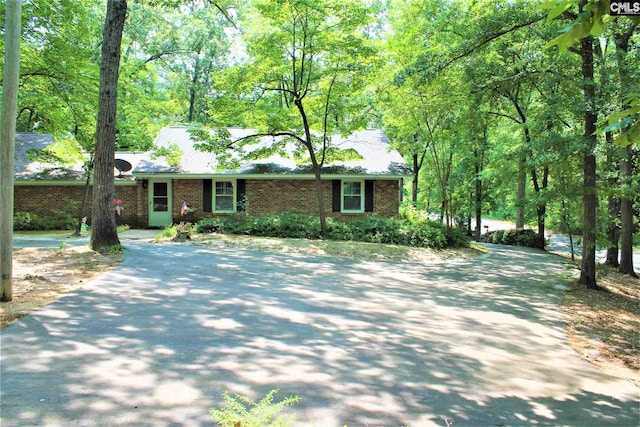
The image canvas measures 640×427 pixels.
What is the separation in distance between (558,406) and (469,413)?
966 mm

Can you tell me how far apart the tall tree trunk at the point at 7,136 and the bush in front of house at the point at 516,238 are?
22.3 metres

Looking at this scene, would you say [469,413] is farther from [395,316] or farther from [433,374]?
[395,316]

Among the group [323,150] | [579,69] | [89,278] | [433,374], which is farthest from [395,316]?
[323,150]

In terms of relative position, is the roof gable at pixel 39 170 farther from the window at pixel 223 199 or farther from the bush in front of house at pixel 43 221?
the window at pixel 223 199

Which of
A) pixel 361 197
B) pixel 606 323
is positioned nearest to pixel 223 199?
pixel 361 197

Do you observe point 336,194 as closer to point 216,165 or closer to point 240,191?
point 240,191

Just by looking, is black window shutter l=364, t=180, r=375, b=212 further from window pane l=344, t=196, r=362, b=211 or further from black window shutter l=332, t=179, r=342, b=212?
black window shutter l=332, t=179, r=342, b=212

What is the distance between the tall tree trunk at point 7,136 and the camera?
6.48 metres

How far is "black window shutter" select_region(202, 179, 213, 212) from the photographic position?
758 inches

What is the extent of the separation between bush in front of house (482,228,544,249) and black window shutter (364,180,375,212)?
30.7 ft

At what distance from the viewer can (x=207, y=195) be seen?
1925 cm

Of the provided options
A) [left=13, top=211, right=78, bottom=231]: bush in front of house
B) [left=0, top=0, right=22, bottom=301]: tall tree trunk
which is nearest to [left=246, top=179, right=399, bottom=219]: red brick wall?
[left=13, top=211, right=78, bottom=231]: bush in front of house

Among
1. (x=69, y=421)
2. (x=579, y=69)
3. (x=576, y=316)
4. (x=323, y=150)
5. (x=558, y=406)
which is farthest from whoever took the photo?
(x=323, y=150)

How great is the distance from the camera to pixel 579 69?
11.7 m
